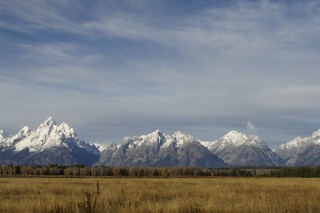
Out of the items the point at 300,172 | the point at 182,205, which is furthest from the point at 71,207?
the point at 300,172

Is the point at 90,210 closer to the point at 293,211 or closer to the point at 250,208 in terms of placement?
the point at 250,208

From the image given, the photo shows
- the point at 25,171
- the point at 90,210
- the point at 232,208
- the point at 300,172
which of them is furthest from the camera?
the point at 25,171

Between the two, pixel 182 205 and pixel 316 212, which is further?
pixel 182 205

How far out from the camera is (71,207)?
19125 millimetres

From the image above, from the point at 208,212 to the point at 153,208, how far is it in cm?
213

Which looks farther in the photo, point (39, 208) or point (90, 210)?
point (39, 208)

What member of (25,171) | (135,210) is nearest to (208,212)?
(135,210)

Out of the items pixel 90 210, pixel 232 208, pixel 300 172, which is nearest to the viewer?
pixel 90 210

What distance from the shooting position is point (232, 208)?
1894cm

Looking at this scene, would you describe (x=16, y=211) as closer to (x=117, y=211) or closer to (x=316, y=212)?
(x=117, y=211)

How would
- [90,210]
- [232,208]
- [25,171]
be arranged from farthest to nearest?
[25,171] < [232,208] < [90,210]

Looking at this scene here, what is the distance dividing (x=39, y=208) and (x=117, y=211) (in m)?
3.34

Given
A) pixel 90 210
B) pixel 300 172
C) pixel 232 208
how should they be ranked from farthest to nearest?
pixel 300 172
pixel 232 208
pixel 90 210

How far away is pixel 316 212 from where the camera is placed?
1773 cm
